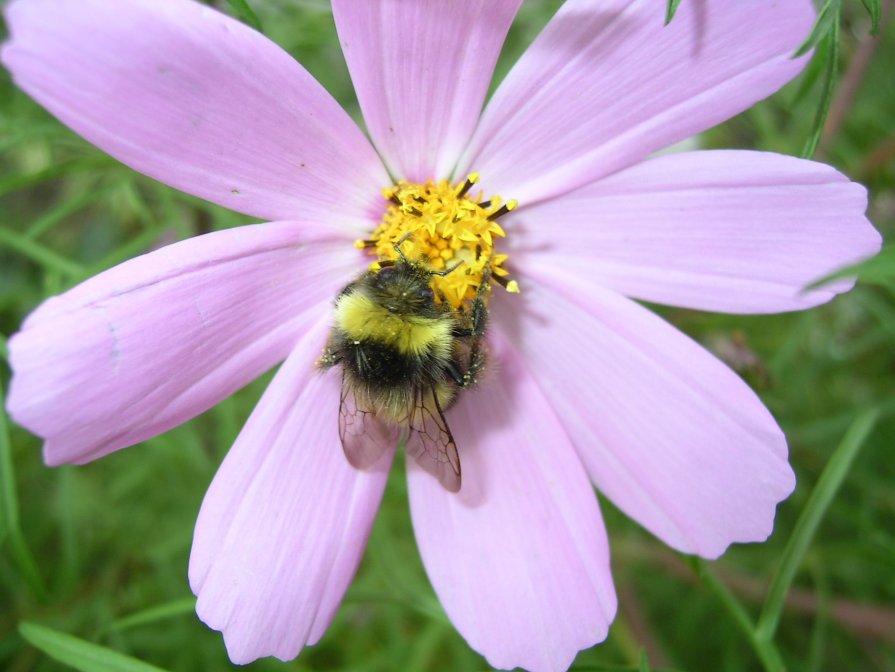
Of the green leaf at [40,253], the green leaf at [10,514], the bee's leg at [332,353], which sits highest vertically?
the bee's leg at [332,353]

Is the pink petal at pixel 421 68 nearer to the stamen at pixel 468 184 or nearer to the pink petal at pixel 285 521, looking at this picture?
the stamen at pixel 468 184

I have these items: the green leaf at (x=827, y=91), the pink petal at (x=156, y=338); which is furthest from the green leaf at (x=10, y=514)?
the green leaf at (x=827, y=91)

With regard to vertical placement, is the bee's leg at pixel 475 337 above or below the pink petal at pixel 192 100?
below

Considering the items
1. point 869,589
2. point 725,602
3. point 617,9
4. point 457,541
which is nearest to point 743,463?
point 725,602

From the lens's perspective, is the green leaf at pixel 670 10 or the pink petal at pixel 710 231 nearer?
the green leaf at pixel 670 10

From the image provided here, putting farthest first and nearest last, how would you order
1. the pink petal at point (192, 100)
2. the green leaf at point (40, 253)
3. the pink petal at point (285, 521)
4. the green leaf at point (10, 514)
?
the green leaf at point (40, 253), the green leaf at point (10, 514), the pink petal at point (285, 521), the pink petal at point (192, 100)

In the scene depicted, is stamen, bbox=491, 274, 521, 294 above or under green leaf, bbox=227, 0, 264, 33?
under

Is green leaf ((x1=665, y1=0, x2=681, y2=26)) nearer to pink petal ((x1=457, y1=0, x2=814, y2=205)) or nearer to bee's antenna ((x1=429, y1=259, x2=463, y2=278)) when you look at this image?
pink petal ((x1=457, y1=0, x2=814, y2=205))

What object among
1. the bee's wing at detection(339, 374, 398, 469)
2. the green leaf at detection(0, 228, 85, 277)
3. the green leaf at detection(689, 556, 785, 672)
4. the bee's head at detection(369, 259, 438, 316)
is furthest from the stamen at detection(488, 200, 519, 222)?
the green leaf at detection(0, 228, 85, 277)
